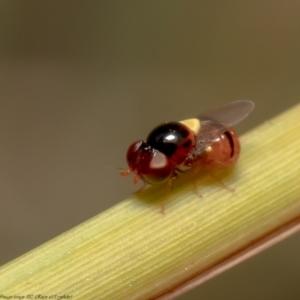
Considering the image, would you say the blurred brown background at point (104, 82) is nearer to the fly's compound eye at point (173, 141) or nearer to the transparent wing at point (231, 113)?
the transparent wing at point (231, 113)

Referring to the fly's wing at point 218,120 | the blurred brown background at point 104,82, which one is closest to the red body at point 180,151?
the fly's wing at point 218,120

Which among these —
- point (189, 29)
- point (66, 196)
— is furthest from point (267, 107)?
point (66, 196)

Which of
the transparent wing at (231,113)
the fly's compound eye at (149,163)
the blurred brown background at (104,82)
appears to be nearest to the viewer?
the fly's compound eye at (149,163)

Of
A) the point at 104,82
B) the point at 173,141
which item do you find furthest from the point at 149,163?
the point at 104,82

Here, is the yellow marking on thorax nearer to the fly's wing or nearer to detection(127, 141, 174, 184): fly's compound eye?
the fly's wing

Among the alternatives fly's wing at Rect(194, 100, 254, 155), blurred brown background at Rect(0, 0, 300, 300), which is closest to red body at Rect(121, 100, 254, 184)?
fly's wing at Rect(194, 100, 254, 155)

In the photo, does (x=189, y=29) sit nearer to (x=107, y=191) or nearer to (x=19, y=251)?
(x=107, y=191)
